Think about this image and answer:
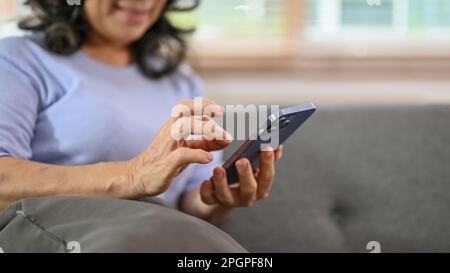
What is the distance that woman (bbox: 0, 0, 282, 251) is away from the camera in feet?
2.94

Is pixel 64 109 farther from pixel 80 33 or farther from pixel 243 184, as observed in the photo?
pixel 243 184

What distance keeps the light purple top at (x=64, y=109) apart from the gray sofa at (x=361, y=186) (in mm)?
328

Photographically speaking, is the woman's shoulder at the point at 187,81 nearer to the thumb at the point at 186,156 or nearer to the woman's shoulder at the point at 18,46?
the woman's shoulder at the point at 18,46

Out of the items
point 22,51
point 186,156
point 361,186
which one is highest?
point 22,51

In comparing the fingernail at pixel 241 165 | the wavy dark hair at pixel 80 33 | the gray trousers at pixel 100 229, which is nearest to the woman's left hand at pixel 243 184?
Result: the fingernail at pixel 241 165

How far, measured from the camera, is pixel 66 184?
905mm


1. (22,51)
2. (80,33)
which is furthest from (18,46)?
(80,33)

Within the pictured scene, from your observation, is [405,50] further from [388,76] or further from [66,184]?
[66,184]

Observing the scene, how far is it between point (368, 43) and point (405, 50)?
11 cm

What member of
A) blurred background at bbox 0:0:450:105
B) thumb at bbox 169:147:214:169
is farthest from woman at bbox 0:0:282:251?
blurred background at bbox 0:0:450:105

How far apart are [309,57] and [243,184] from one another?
2.81 feet

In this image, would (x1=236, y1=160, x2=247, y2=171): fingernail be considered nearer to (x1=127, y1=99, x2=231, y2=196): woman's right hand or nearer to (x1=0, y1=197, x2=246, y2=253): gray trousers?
(x1=127, y1=99, x2=231, y2=196): woman's right hand

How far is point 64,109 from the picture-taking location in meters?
1.05

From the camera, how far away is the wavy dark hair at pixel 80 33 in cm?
111
